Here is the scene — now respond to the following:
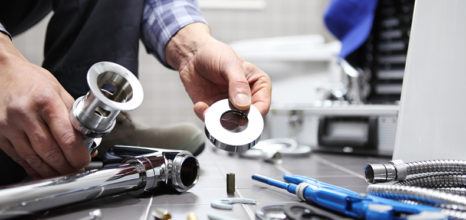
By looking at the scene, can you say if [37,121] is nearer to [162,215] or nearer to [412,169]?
[162,215]

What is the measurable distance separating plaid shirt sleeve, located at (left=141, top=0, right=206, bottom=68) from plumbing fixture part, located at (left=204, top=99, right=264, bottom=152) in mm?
246

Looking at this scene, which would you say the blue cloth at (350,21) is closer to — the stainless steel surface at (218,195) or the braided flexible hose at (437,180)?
the stainless steel surface at (218,195)

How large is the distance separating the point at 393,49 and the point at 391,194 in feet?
2.26

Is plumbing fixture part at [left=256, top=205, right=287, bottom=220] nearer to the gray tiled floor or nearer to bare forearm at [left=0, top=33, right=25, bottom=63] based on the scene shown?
the gray tiled floor

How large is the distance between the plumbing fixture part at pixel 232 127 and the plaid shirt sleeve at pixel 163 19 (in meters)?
0.25

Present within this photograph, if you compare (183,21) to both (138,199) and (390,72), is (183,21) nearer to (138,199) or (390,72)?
(138,199)

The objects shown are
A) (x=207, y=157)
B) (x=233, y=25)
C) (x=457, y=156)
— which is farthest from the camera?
(x=233, y=25)

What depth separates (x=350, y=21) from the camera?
1.08 m

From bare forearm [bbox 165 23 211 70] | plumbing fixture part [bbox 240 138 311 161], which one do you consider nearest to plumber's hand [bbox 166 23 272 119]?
bare forearm [bbox 165 23 211 70]

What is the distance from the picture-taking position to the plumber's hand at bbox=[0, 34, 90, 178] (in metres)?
0.41

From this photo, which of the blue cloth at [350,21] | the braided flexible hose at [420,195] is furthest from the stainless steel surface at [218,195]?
the blue cloth at [350,21]

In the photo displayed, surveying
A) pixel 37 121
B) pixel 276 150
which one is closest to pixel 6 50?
pixel 37 121

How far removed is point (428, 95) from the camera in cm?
54

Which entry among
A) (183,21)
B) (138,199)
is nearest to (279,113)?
(183,21)
